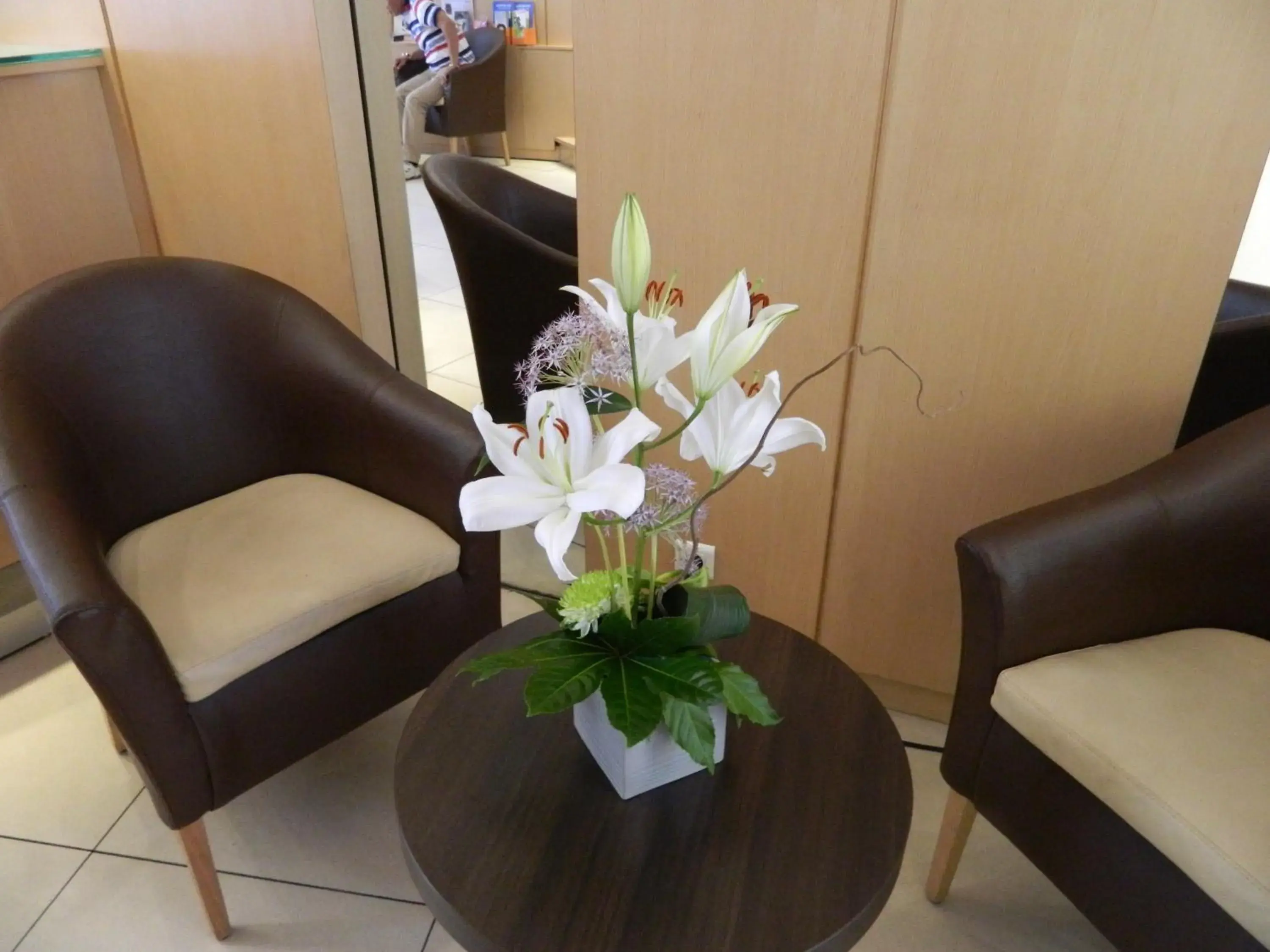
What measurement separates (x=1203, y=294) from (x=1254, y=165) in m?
0.18

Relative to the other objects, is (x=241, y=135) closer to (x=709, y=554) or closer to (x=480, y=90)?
(x=709, y=554)

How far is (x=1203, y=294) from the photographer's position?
1356mm

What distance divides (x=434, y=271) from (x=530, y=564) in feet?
7.25

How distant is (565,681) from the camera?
3.07 feet

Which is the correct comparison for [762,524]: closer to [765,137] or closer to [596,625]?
[765,137]

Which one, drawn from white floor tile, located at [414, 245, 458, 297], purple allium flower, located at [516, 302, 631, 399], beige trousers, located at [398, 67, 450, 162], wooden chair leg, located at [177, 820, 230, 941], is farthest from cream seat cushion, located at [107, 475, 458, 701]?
beige trousers, located at [398, 67, 450, 162]

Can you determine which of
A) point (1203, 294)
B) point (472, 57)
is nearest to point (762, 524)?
point (1203, 294)

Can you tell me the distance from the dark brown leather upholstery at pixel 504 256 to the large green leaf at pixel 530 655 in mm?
1123

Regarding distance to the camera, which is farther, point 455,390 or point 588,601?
point 455,390

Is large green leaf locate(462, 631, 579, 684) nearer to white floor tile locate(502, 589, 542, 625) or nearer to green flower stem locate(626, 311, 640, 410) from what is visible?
green flower stem locate(626, 311, 640, 410)

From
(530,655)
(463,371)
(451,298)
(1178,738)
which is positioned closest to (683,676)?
(530,655)

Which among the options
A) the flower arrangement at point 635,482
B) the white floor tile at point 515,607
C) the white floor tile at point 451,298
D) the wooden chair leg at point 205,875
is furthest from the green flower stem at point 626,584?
the white floor tile at point 451,298

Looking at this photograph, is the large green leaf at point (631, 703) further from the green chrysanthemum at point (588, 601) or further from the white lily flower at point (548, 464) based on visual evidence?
the white lily flower at point (548, 464)

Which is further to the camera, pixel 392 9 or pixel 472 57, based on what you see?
pixel 472 57
